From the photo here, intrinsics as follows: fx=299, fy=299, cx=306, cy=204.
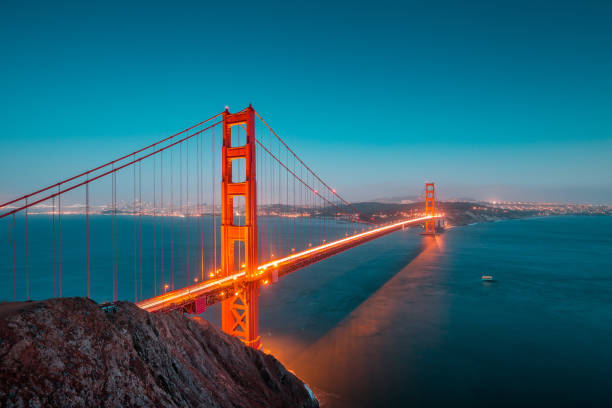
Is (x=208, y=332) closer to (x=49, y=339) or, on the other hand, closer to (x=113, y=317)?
(x=113, y=317)

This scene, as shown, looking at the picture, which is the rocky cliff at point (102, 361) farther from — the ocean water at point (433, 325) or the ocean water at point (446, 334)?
the ocean water at point (446, 334)

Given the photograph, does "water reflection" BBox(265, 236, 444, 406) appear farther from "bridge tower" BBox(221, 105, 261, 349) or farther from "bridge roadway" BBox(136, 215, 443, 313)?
Answer: "bridge roadway" BBox(136, 215, 443, 313)

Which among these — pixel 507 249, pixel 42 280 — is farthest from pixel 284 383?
pixel 507 249

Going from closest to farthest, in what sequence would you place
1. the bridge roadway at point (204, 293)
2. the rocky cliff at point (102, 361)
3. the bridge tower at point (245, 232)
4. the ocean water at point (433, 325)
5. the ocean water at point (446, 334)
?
the rocky cliff at point (102, 361) < the bridge roadway at point (204, 293) < the ocean water at point (446, 334) < the ocean water at point (433, 325) < the bridge tower at point (245, 232)

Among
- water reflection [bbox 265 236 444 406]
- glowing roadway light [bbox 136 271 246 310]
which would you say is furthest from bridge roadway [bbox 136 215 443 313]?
water reflection [bbox 265 236 444 406]

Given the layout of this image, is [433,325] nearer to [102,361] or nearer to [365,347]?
[365,347]

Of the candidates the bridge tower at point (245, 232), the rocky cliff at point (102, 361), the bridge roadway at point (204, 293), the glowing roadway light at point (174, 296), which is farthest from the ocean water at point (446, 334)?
the rocky cliff at point (102, 361)
